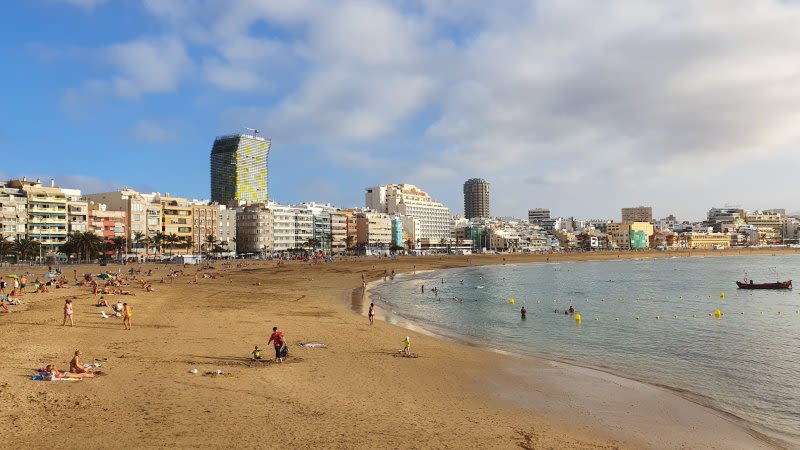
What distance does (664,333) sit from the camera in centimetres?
3225

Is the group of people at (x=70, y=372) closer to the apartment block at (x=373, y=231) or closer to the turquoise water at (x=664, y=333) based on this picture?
the turquoise water at (x=664, y=333)

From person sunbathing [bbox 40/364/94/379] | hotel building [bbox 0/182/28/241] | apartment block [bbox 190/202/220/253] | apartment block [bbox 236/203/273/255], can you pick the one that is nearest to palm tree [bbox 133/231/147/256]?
apartment block [bbox 190/202/220/253]

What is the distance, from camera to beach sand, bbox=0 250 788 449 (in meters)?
12.0

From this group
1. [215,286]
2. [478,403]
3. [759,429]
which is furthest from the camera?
[215,286]

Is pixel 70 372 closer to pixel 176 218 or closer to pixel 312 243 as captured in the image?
pixel 176 218

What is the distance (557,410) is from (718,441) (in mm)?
4220

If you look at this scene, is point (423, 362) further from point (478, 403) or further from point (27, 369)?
point (27, 369)

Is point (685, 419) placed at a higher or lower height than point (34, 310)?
lower

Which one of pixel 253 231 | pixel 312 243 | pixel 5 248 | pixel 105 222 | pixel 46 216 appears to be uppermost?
pixel 46 216

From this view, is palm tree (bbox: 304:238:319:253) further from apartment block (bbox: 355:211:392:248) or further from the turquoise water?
the turquoise water

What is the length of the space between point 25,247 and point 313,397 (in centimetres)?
8486

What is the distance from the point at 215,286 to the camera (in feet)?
187

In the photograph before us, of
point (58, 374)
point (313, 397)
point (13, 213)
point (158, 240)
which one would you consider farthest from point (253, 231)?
point (313, 397)

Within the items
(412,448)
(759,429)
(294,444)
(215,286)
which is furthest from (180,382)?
(215,286)
